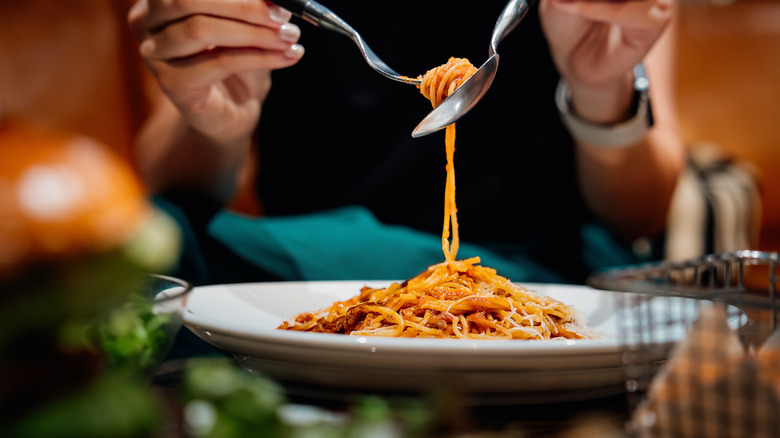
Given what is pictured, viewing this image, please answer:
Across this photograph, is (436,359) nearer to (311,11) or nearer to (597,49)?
(311,11)

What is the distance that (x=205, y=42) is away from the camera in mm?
760

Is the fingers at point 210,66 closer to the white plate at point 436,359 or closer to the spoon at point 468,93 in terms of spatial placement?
the spoon at point 468,93

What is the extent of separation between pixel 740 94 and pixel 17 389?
297cm

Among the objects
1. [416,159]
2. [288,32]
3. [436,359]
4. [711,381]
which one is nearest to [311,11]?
[288,32]

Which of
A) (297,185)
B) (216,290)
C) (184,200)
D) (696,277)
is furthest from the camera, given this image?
(297,185)

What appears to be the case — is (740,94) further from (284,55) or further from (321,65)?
(284,55)

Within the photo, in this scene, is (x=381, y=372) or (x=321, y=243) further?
(x=321, y=243)

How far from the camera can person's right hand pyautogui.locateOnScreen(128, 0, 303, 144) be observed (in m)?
0.74

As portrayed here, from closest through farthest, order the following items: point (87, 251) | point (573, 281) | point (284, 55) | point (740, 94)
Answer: point (87, 251)
point (284, 55)
point (573, 281)
point (740, 94)

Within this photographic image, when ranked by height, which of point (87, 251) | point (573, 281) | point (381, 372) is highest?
point (87, 251)

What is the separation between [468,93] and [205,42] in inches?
12.6

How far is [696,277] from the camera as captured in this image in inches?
→ 20.0

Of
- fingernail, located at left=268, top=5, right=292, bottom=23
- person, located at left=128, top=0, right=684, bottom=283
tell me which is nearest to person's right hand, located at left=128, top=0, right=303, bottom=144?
fingernail, located at left=268, top=5, right=292, bottom=23

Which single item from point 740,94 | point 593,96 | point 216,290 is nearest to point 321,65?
point 593,96
